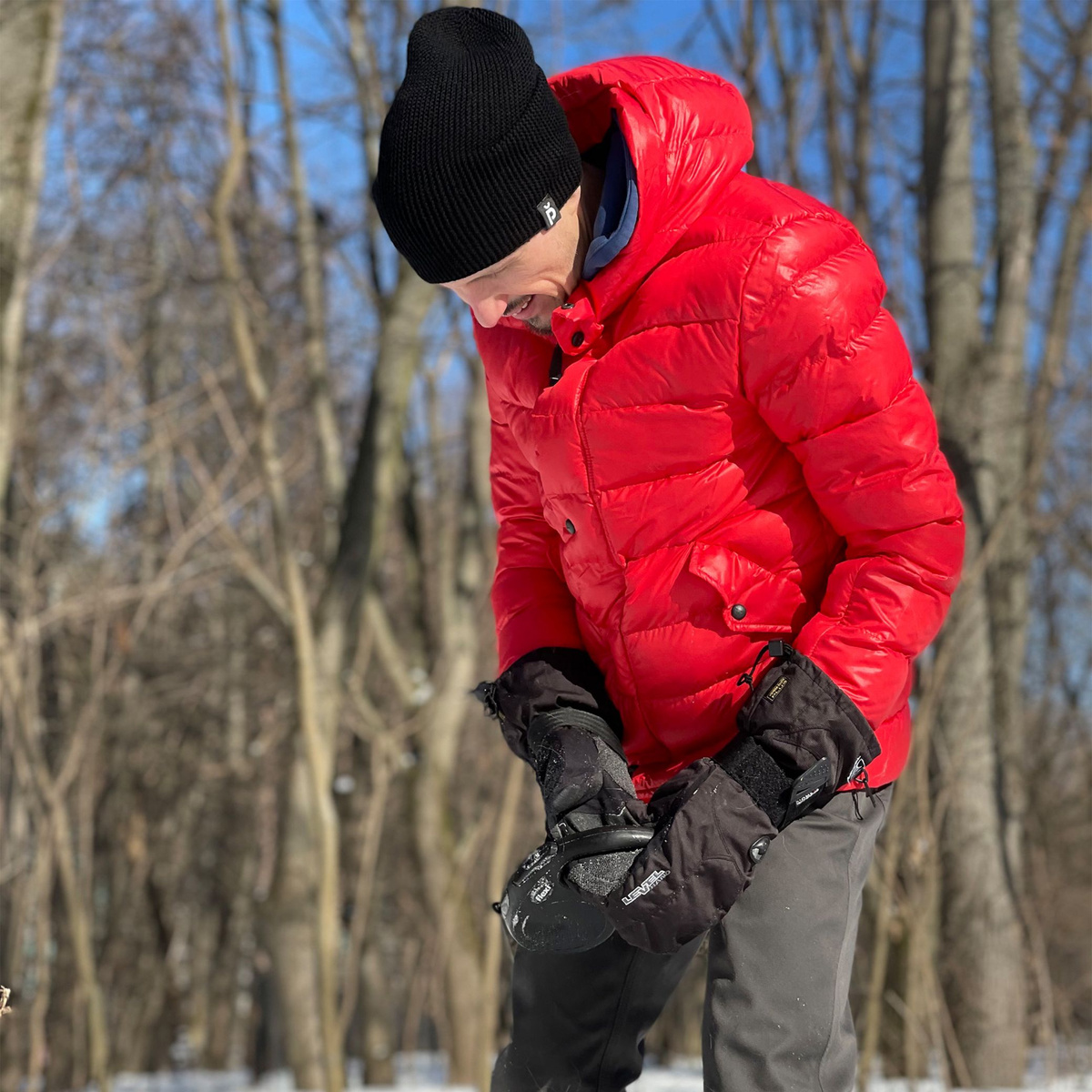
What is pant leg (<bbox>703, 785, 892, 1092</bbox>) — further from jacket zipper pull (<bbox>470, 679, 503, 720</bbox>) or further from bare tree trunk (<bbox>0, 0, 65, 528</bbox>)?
bare tree trunk (<bbox>0, 0, 65, 528</bbox>)

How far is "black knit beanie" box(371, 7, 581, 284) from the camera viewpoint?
1.59 m

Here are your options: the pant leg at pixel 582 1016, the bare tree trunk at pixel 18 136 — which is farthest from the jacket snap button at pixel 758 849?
the bare tree trunk at pixel 18 136

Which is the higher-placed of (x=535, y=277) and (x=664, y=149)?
(x=664, y=149)

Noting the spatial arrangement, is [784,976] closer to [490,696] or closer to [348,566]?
[490,696]

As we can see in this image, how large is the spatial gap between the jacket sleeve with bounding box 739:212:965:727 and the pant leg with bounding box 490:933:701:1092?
1.78 feet

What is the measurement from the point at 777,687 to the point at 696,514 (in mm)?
272

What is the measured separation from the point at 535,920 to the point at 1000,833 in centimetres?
404

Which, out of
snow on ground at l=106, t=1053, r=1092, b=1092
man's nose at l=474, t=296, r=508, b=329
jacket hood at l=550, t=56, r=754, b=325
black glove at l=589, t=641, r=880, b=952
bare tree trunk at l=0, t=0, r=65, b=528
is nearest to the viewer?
black glove at l=589, t=641, r=880, b=952

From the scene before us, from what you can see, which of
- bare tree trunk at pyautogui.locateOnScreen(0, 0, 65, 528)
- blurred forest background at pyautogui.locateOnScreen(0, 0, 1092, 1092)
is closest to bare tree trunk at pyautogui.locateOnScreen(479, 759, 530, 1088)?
blurred forest background at pyautogui.locateOnScreen(0, 0, 1092, 1092)

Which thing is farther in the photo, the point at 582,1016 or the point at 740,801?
the point at 582,1016

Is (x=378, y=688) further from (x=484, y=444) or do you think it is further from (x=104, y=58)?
(x=104, y=58)

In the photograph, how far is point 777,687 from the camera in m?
1.50

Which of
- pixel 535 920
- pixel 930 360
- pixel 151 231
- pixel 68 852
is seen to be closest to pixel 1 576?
pixel 68 852

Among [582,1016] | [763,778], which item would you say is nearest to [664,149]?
[763,778]
